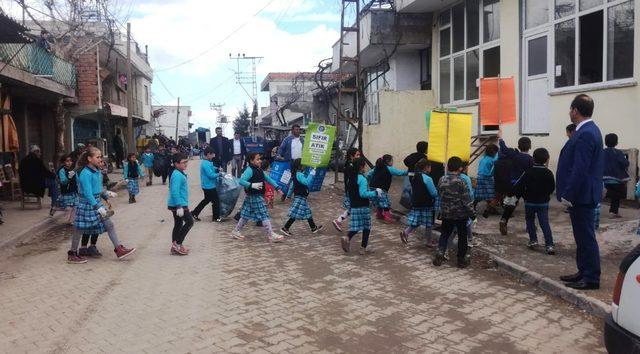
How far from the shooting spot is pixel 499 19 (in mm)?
13953

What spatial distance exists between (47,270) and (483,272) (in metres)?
5.82

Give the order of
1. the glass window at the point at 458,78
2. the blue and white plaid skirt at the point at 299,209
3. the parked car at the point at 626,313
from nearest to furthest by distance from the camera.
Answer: the parked car at the point at 626,313
the blue and white plaid skirt at the point at 299,209
the glass window at the point at 458,78

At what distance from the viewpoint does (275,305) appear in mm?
5570

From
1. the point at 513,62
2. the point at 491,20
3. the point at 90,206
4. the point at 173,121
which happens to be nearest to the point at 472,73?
the point at 491,20

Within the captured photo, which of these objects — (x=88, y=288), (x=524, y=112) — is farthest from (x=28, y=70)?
(x=524, y=112)

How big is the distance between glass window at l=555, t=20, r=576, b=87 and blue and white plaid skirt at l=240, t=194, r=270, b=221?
7.18 metres

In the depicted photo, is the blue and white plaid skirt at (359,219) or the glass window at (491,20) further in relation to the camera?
the glass window at (491,20)

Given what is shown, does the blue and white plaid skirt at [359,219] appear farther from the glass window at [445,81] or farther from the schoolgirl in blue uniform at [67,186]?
the glass window at [445,81]

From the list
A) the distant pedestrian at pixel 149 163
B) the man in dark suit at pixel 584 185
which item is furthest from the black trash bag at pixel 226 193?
the distant pedestrian at pixel 149 163

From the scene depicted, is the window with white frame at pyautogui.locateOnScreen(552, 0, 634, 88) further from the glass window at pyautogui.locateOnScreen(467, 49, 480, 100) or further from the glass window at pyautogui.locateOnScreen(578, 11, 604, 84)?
the glass window at pyautogui.locateOnScreen(467, 49, 480, 100)

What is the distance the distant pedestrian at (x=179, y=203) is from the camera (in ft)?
25.8

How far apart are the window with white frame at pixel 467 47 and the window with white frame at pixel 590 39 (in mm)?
2034

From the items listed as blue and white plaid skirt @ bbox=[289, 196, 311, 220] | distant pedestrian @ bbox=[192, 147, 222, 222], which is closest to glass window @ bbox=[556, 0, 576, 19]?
blue and white plaid skirt @ bbox=[289, 196, 311, 220]

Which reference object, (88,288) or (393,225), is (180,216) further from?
(393,225)
